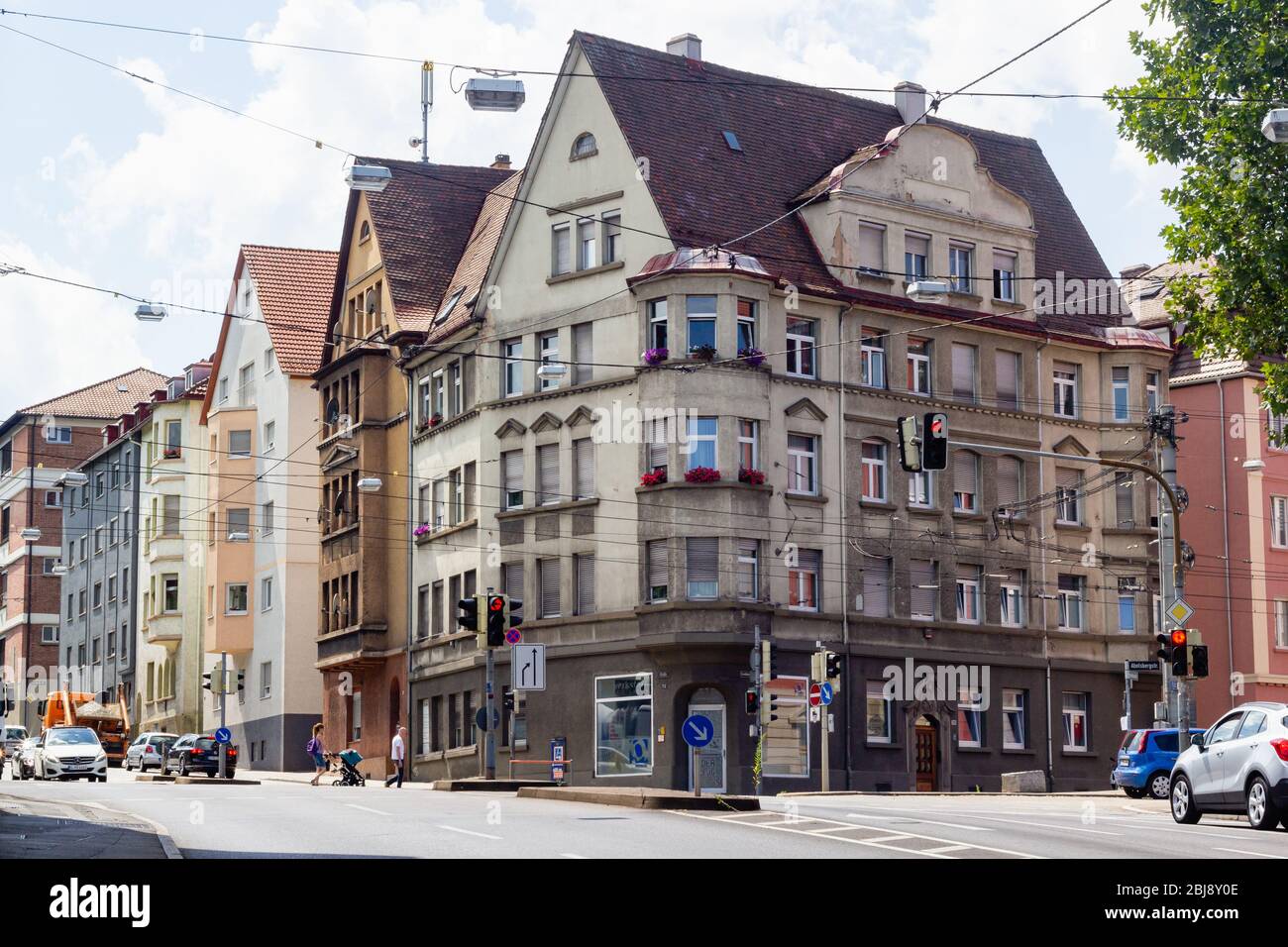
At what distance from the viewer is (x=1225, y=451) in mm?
64938

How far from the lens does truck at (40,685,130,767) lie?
3056 inches

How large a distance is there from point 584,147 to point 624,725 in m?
15.3

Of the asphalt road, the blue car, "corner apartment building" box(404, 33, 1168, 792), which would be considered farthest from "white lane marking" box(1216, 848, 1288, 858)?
"corner apartment building" box(404, 33, 1168, 792)

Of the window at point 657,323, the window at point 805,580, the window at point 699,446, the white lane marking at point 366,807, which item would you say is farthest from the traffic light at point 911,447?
the window at point 657,323

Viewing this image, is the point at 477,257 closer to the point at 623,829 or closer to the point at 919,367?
the point at 919,367

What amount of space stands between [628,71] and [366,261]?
575 inches

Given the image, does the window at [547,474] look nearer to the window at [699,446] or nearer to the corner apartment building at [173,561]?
the window at [699,446]

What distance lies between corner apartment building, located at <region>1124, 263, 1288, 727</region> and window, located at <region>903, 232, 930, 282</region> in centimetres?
1092

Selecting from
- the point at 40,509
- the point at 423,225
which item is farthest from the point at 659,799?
the point at 40,509

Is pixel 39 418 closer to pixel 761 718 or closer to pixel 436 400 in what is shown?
pixel 436 400

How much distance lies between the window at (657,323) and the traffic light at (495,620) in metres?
15.1

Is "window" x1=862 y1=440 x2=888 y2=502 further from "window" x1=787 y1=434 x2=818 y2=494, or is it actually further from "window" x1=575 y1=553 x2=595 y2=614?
"window" x1=575 y1=553 x2=595 y2=614

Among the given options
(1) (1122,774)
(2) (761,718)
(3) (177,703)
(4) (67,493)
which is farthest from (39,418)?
(1) (1122,774)

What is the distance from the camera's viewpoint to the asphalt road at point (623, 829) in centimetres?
2059
